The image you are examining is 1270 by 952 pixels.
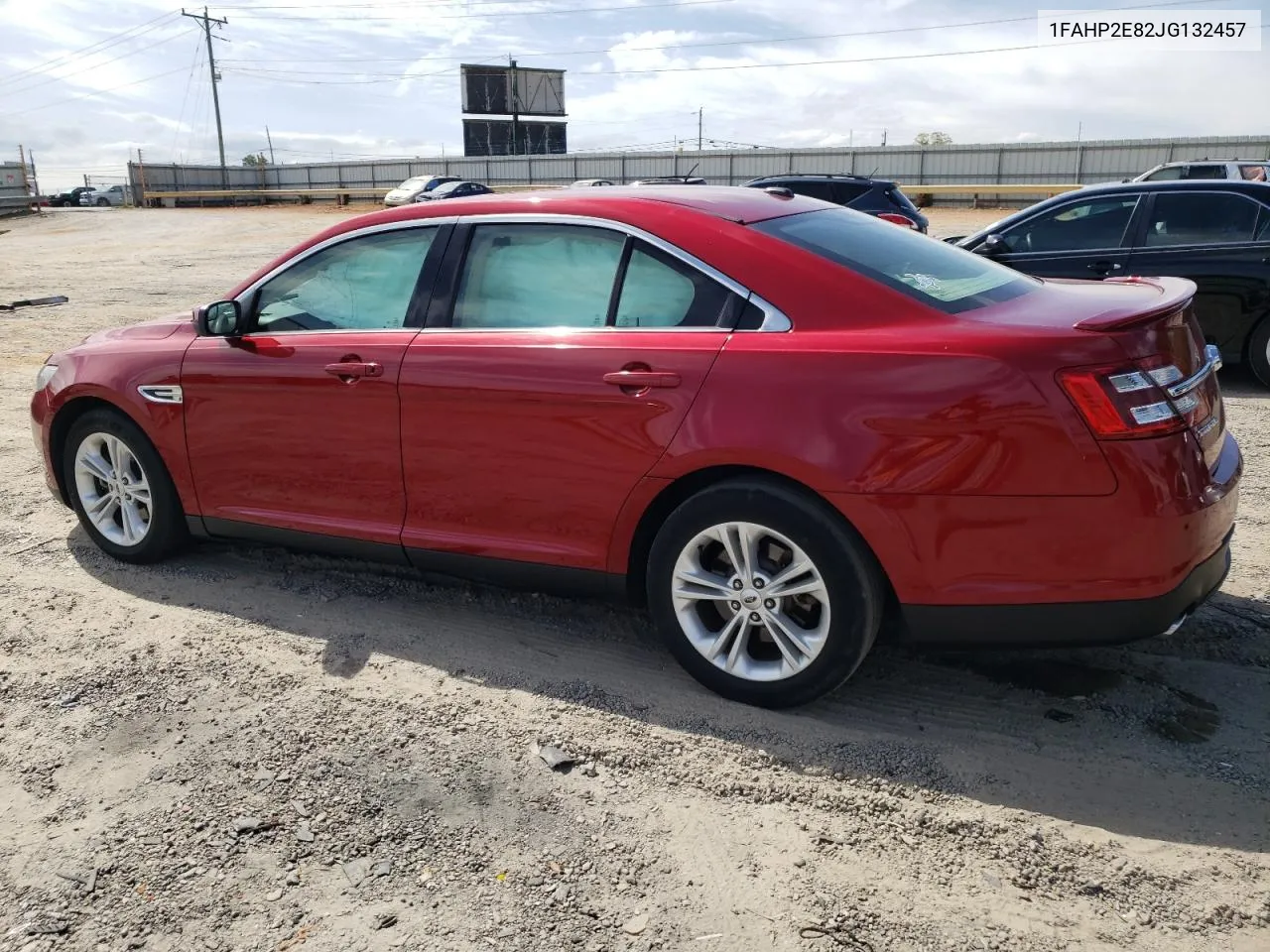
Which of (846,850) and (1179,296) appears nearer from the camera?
(846,850)

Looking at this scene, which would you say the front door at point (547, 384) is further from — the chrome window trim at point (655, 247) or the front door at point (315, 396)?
the front door at point (315, 396)

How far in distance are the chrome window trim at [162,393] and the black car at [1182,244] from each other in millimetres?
6636

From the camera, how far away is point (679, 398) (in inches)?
132

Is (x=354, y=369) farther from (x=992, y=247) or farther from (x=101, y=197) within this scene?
(x=101, y=197)

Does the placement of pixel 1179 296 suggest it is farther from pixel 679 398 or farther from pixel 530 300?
pixel 530 300

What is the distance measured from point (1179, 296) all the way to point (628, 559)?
6.47 ft

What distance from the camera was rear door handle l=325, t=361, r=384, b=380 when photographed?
397 centimetres

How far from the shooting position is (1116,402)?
288 centimetres

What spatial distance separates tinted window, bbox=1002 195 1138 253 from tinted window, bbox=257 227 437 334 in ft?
21.0

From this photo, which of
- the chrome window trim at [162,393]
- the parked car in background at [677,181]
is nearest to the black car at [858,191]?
the parked car in background at [677,181]

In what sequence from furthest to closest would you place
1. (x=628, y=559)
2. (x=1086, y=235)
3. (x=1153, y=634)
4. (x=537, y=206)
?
(x=1086, y=235)
(x=537, y=206)
(x=628, y=559)
(x=1153, y=634)

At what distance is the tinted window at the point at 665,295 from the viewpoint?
3.43m

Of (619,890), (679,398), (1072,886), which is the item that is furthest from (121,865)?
(1072,886)

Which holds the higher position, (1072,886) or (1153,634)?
(1153,634)
